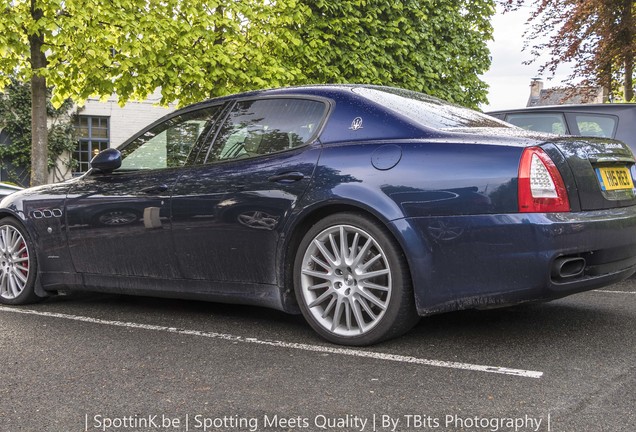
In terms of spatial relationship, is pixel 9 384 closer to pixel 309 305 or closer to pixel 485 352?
pixel 309 305

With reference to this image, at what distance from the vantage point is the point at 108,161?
555 centimetres

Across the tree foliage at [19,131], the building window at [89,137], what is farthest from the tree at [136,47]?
the building window at [89,137]

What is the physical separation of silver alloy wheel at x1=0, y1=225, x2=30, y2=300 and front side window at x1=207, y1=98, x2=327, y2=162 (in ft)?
6.62

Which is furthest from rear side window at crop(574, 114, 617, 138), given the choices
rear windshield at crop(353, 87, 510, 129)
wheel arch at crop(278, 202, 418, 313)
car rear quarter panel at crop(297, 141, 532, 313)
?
wheel arch at crop(278, 202, 418, 313)

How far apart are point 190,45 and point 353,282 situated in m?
9.56

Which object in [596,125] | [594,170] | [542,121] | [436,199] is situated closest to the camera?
[436,199]

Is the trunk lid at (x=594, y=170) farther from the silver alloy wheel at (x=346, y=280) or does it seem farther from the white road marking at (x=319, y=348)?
the silver alloy wheel at (x=346, y=280)

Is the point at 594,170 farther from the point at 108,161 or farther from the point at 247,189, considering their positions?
the point at 108,161

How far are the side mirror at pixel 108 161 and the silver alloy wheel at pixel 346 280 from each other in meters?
1.85

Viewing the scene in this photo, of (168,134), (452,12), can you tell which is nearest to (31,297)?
(168,134)

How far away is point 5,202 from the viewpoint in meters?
6.26

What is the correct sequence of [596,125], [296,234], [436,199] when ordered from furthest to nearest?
[596,125]
[296,234]
[436,199]

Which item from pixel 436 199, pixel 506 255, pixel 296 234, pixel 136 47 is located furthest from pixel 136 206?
pixel 136 47

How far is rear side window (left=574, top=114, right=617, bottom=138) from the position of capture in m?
7.33
